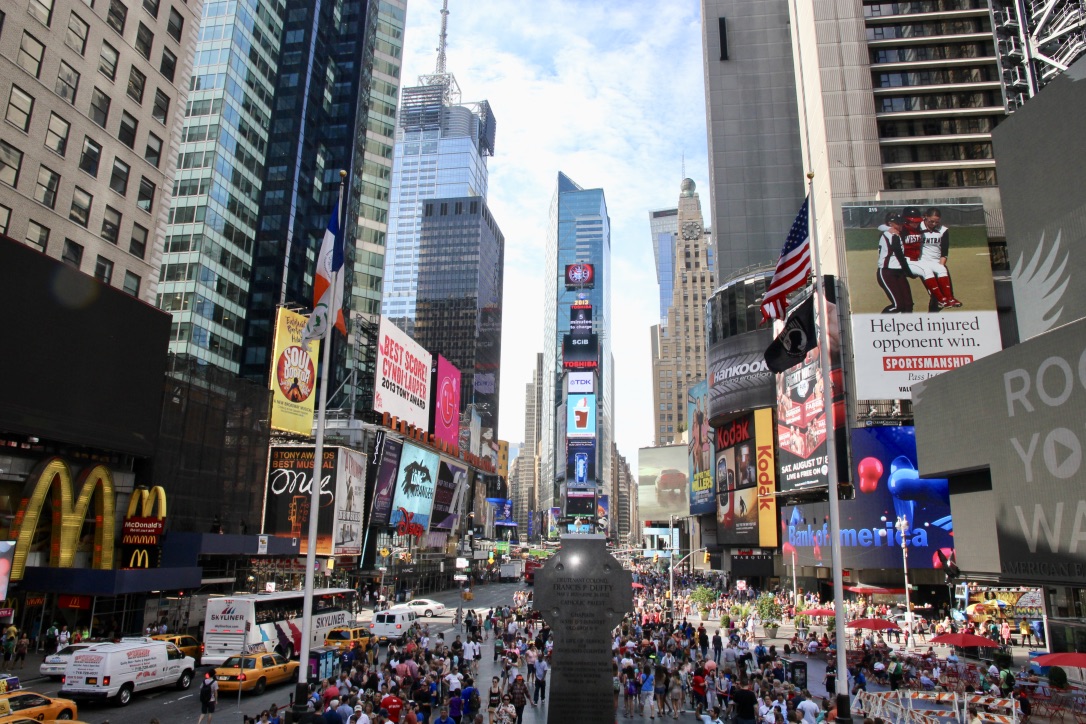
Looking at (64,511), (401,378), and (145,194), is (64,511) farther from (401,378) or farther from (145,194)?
(401,378)

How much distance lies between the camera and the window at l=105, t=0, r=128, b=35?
36188 millimetres

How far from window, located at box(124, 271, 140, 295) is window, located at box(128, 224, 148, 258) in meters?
1.19

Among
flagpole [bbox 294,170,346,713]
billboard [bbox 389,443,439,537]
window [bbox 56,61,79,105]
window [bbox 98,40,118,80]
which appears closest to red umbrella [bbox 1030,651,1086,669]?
flagpole [bbox 294,170,346,713]

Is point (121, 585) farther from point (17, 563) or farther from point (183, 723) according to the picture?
point (183, 723)

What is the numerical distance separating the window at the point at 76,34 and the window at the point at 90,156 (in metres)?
3.97

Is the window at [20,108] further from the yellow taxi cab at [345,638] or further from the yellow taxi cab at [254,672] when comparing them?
the yellow taxi cab at [345,638]

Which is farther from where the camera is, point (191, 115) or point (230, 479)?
point (191, 115)

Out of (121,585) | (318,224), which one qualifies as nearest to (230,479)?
(121,585)

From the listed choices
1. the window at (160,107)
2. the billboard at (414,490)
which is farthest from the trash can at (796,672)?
the billboard at (414,490)

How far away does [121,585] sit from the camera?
29484mm

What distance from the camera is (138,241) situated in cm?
3869

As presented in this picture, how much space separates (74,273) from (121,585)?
12752mm

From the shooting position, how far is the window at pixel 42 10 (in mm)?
31766

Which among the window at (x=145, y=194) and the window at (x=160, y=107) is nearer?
the window at (x=145, y=194)
